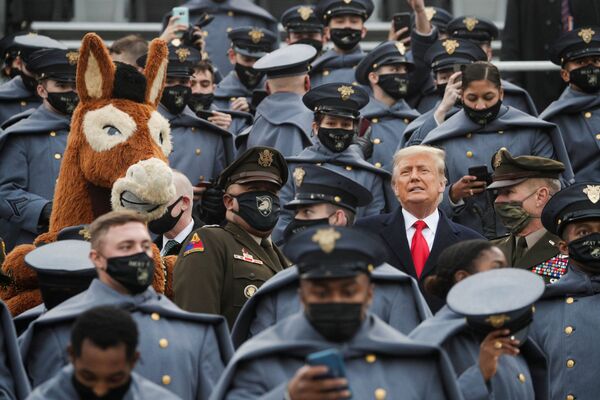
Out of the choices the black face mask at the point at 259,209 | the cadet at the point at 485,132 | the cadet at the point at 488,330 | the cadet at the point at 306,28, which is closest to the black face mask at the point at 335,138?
the cadet at the point at 485,132

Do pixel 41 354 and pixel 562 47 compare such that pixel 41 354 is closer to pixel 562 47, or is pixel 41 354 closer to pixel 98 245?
pixel 98 245

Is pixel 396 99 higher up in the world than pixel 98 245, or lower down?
lower down

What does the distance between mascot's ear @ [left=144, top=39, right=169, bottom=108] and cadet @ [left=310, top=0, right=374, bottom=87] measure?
5.24 meters

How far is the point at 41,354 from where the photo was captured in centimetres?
906

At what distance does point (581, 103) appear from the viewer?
13.7m

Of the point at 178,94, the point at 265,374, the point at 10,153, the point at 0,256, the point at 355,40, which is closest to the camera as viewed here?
the point at 265,374

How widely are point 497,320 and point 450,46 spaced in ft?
19.7

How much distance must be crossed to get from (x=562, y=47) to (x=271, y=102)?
2.19m

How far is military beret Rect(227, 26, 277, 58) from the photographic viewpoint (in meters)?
15.7

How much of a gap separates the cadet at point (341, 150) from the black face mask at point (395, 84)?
1459 mm

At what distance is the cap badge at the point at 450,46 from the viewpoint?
14391 millimetres

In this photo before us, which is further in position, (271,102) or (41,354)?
(271,102)

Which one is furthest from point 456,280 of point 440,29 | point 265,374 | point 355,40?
point 440,29

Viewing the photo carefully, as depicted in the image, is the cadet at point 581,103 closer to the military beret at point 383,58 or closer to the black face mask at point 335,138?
the military beret at point 383,58
